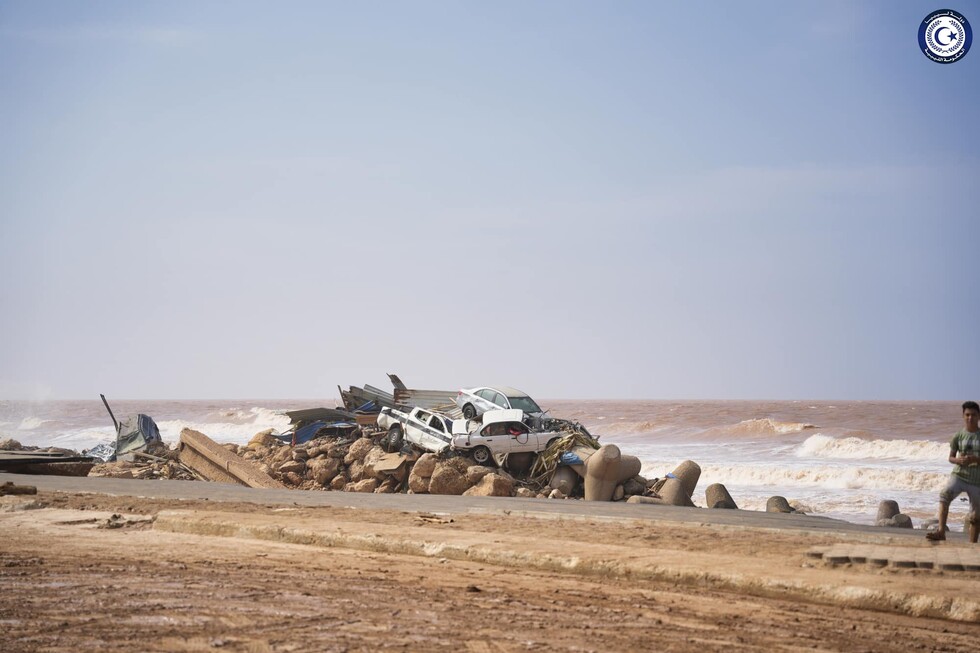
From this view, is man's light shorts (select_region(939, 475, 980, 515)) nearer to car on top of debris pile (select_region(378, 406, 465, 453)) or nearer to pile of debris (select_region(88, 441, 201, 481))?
car on top of debris pile (select_region(378, 406, 465, 453))

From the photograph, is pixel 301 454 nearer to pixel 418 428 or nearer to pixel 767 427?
pixel 418 428

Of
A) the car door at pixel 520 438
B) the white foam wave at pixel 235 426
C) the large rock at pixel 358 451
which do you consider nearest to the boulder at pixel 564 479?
the car door at pixel 520 438

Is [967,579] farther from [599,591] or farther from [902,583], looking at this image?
[599,591]

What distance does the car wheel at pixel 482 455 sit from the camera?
2380 cm

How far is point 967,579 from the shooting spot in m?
8.44

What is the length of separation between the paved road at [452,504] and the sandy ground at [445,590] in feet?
5.15

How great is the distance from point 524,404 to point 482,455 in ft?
10.8

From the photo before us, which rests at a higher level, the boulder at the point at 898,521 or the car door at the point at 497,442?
the car door at the point at 497,442

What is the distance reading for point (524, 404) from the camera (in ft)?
87.6

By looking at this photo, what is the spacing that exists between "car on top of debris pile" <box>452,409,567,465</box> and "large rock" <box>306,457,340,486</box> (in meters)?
4.53

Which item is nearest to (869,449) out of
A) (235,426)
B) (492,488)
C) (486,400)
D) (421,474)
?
(486,400)

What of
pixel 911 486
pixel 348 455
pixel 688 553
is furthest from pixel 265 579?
pixel 911 486

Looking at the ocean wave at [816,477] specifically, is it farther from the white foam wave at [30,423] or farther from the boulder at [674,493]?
the white foam wave at [30,423]

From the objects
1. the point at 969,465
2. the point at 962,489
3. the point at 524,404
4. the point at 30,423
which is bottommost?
the point at 30,423
